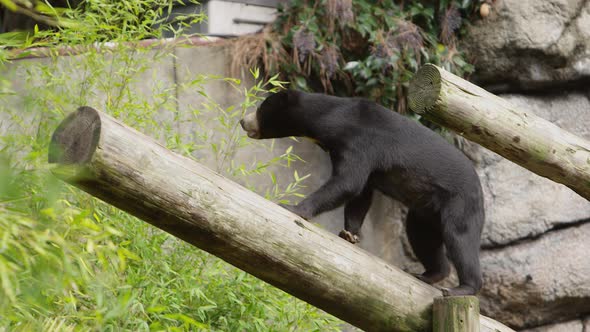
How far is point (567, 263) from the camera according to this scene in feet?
16.3

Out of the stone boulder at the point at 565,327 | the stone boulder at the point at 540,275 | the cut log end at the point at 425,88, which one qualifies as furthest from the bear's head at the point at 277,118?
the stone boulder at the point at 565,327

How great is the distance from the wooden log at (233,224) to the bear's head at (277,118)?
3.59ft

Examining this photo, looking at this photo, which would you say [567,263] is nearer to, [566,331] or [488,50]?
[566,331]

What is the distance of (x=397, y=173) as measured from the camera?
3.42 meters

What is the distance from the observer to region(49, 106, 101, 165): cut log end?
2.02 m

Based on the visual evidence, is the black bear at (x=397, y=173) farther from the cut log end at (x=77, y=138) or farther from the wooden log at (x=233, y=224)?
the cut log end at (x=77, y=138)

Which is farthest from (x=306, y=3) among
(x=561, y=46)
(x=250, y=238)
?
(x=250, y=238)

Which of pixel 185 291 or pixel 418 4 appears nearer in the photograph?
pixel 185 291

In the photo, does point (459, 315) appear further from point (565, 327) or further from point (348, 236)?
point (565, 327)

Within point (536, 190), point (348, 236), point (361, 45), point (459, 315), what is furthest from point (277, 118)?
point (536, 190)

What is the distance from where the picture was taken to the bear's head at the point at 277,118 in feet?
12.1

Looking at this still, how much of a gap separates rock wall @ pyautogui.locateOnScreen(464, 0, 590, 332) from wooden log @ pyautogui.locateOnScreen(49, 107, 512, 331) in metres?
2.04

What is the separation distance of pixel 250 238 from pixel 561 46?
343 centimetres

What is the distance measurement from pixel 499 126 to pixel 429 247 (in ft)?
3.74
